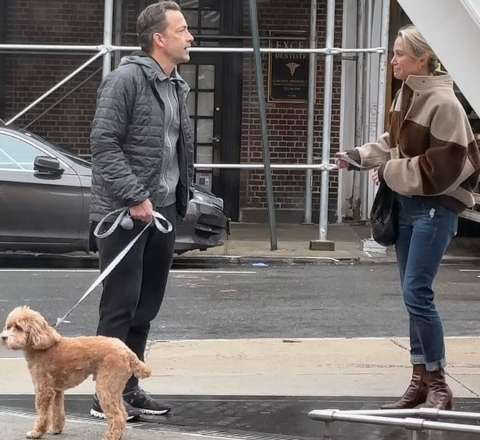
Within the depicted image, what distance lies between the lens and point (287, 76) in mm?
16703

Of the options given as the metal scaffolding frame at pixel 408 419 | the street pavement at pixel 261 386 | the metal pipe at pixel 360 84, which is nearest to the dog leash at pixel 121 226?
the street pavement at pixel 261 386

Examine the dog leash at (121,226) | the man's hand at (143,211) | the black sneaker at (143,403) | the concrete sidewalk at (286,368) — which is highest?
the man's hand at (143,211)

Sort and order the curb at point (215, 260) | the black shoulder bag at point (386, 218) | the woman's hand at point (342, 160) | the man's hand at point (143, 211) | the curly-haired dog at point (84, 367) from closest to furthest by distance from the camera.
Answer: the curly-haired dog at point (84, 367), the man's hand at point (143, 211), the black shoulder bag at point (386, 218), the woman's hand at point (342, 160), the curb at point (215, 260)

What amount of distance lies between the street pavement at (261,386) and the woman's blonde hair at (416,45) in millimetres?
1766

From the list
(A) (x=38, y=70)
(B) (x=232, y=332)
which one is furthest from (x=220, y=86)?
(B) (x=232, y=332)

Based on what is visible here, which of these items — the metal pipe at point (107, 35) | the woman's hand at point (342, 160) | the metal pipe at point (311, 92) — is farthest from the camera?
the metal pipe at point (311, 92)

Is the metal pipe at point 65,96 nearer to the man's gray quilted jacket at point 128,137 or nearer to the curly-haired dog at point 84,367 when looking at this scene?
the man's gray quilted jacket at point 128,137

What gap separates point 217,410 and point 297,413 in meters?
0.41

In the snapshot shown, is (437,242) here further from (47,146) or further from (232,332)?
(47,146)

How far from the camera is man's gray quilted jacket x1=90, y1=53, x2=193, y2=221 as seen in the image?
4.68 metres

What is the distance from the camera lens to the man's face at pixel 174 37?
4887mm

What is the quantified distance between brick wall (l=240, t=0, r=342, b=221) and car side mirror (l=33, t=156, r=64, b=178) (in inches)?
213

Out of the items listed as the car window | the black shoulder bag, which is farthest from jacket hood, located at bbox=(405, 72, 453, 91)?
the car window

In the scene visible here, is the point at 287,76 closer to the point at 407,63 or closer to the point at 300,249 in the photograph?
the point at 300,249
